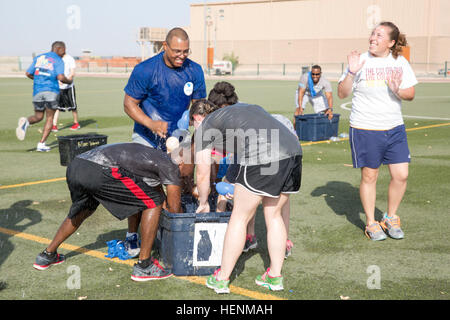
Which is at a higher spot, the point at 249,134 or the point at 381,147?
the point at 249,134

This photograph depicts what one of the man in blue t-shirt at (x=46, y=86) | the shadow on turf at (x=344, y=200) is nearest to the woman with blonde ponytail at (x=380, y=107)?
the shadow on turf at (x=344, y=200)

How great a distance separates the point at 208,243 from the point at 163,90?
5.47ft

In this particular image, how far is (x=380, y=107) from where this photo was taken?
564 cm

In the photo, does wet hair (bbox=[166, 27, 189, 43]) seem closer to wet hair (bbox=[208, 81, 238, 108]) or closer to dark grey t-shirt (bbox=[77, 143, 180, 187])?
wet hair (bbox=[208, 81, 238, 108])

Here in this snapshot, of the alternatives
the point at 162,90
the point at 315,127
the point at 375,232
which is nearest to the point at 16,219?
the point at 162,90

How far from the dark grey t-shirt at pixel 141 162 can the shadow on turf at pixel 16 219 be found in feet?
5.07

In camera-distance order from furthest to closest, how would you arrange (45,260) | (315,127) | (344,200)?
(315,127), (344,200), (45,260)

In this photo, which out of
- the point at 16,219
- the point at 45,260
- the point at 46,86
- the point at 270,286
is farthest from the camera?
the point at 46,86

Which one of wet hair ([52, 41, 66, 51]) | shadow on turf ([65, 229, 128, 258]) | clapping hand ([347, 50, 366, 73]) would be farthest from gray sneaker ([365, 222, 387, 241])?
wet hair ([52, 41, 66, 51])

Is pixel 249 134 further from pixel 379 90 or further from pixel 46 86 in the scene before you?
pixel 46 86

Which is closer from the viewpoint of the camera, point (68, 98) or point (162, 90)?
point (162, 90)

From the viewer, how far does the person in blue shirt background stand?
17.5ft

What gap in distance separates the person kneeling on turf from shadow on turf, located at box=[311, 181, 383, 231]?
2.57 m

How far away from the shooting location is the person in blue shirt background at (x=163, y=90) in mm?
5320
